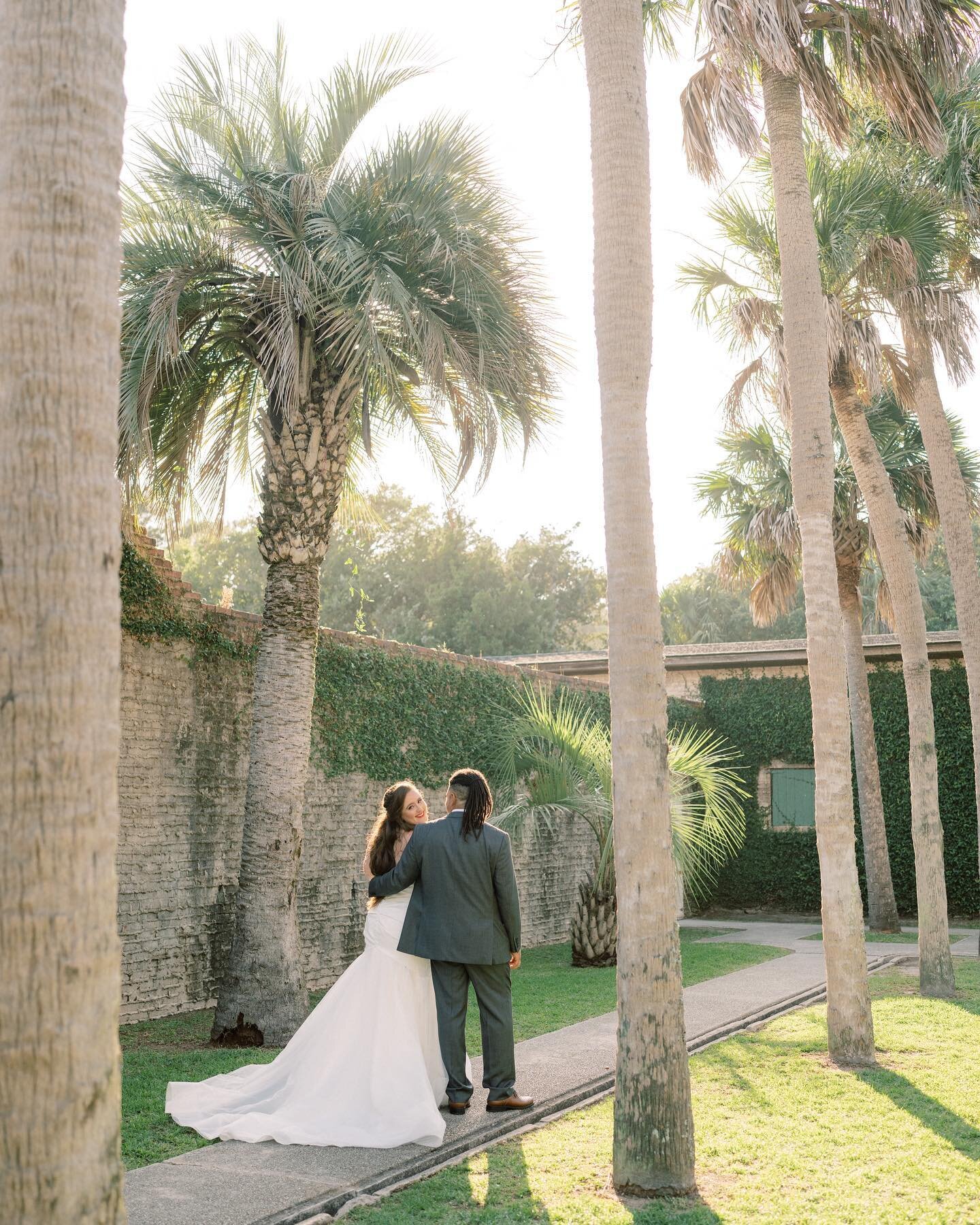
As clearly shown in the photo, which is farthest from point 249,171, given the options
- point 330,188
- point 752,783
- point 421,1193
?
point 752,783

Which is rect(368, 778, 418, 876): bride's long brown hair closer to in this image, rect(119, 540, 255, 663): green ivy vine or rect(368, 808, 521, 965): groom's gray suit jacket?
rect(368, 808, 521, 965): groom's gray suit jacket

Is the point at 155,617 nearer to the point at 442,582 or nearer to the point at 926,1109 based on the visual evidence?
the point at 926,1109

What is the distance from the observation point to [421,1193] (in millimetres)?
5289

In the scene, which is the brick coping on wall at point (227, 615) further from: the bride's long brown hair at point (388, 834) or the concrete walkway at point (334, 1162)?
the concrete walkway at point (334, 1162)

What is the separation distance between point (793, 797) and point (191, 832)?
13985 millimetres

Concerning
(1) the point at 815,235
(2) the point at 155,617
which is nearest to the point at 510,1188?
(2) the point at 155,617

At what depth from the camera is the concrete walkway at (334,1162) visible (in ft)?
16.3

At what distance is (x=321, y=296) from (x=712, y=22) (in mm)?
3537

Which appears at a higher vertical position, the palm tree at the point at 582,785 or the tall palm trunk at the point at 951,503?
the tall palm trunk at the point at 951,503

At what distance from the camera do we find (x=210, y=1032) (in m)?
9.52

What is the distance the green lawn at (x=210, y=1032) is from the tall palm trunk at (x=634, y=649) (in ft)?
→ 8.07

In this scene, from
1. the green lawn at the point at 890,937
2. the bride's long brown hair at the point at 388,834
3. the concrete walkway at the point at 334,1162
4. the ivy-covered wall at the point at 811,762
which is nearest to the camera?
the concrete walkway at the point at 334,1162

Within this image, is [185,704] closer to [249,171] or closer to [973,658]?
[249,171]

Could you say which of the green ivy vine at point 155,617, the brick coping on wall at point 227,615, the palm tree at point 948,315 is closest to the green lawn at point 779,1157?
the palm tree at point 948,315
